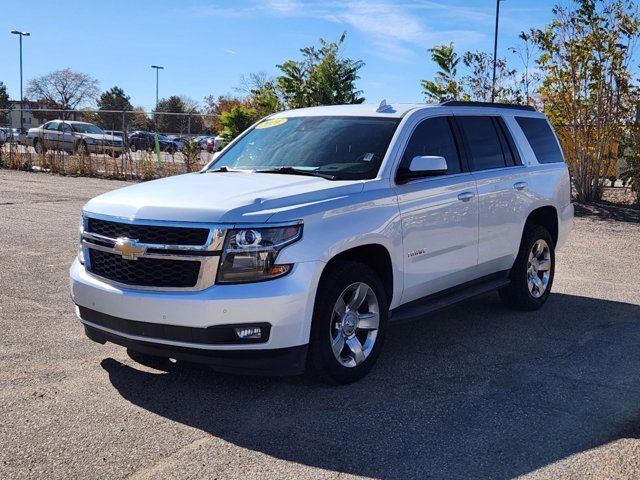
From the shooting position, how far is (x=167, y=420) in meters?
4.22

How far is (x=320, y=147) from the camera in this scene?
221 inches

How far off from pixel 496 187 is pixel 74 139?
74.7 feet

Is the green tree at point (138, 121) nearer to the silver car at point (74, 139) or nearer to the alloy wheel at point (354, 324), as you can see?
the silver car at point (74, 139)

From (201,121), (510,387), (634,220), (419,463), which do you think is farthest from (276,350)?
(201,121)

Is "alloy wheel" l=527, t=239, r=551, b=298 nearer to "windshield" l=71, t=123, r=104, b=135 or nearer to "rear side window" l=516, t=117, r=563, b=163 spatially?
"rear side window" l=516, t=117, r=563, b=163

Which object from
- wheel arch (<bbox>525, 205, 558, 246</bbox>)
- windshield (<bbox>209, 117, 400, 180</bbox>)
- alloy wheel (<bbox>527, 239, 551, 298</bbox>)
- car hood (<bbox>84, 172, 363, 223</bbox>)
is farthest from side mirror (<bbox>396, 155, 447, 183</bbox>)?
wheel arch (<bbox>525, 205, 558, 246</bbox>)

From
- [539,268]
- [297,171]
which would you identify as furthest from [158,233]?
[539,268]

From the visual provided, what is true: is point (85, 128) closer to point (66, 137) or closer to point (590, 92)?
point (66, 137)

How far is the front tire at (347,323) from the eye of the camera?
454 centimetres

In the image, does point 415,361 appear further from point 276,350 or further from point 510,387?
point 276,350

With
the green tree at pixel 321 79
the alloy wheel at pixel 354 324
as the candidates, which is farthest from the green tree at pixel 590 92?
the alloy wheel at pixel 354 324

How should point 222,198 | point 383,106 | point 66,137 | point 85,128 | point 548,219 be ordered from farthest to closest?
point 85,128 → point 66,137 → point 548,219 → point 383,106 → point 222,198

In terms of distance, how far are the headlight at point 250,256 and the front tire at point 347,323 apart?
0.43 metres

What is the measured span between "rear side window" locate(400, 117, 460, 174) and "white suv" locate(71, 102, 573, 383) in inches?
0.6
